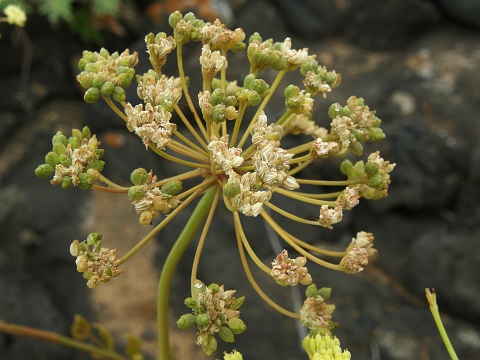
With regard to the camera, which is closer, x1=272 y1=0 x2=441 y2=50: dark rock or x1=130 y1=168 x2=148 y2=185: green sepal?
x1=130 y1=168 x2=148 y2=185: green sepal

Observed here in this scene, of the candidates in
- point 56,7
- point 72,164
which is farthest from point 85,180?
point 56,7

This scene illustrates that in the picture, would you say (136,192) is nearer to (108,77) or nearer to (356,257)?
(108,77)

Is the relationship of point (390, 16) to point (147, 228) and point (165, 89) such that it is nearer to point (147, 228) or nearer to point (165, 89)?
point (147, 228)

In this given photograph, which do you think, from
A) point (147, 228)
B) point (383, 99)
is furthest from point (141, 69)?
point (383, 99)

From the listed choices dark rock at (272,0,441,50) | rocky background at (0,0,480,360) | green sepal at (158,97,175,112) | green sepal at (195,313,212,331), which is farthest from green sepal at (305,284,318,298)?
dark rock at (272,0,441,50)

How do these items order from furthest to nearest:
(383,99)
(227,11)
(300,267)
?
1. (227,11)
2. (383,99)
3. (300,267)

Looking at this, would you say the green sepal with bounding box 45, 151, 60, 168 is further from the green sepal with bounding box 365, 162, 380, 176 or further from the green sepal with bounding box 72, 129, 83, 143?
the green sepal with bounding box 365, 162, 380, 176

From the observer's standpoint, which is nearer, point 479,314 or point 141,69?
point 479,314
